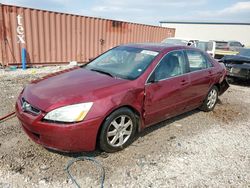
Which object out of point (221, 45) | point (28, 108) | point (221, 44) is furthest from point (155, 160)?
point (221, 44)

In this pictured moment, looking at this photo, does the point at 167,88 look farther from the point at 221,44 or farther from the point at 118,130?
the point at 221,44

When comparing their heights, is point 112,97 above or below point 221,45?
below

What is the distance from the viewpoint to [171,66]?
397 cm

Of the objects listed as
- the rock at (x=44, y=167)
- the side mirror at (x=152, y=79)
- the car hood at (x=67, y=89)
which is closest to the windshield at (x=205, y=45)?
the side mirror at (x=152, y=79)

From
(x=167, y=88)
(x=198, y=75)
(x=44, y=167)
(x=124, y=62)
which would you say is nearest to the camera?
(x=44, y=167)

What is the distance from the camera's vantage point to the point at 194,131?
4.29 meters

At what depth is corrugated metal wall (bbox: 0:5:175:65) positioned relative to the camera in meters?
8.83

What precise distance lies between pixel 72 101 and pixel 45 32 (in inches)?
309

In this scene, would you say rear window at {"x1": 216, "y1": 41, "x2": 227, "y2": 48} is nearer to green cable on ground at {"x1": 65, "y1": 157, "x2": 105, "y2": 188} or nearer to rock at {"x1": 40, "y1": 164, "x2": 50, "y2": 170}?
green cable on ground at {"x1": 65, "y1": 157, "x2": 105, "y2": 188}

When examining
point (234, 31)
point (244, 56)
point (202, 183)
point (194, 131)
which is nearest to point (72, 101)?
point (202, 183)

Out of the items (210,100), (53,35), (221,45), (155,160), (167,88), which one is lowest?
(155,160)

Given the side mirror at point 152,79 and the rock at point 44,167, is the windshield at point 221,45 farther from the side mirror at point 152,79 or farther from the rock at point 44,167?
the rock at point 44,167

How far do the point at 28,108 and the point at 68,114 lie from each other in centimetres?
63

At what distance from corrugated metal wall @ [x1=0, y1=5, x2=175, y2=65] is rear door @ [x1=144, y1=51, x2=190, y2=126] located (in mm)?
7208
